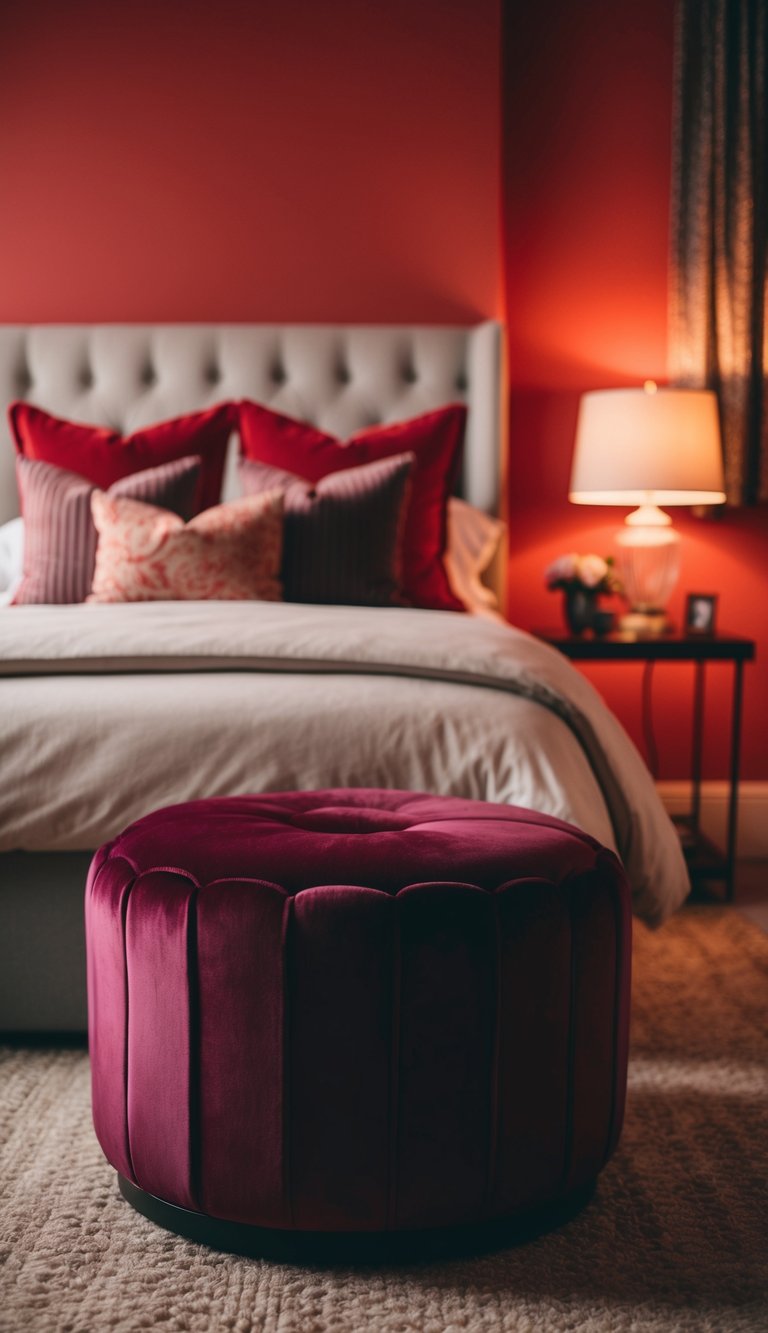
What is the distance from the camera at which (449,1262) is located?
1.27m

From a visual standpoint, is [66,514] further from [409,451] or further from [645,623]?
[645,623]

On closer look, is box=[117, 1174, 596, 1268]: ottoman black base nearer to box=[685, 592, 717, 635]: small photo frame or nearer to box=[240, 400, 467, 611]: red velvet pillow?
box=[240, 400, 467, 611]: red velvet pillow

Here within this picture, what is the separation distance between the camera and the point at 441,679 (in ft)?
5.93

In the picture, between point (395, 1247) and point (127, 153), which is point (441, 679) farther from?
point (127, 153)

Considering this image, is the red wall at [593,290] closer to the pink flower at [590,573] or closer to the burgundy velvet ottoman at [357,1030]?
the pink flower at [590,573]

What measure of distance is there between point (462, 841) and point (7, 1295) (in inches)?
27.6

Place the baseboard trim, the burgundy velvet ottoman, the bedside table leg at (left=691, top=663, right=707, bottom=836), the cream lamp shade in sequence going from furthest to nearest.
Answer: the baseboard trim < the bedside table leg at (left=691, top=663, right=707, bottom=836) < the cream lamp shade < the burgundy velvet ottoman

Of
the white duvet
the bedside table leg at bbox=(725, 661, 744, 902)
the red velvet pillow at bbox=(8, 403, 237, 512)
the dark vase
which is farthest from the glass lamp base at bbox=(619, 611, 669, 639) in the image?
the white duvet

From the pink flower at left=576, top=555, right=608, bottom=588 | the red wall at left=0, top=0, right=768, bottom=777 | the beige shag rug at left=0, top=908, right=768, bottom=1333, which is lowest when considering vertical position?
the beige shag rug at left=0, top=908, right=768, bottom=1333

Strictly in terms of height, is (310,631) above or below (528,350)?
below

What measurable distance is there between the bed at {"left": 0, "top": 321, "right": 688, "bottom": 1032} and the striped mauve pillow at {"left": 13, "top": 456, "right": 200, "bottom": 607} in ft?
1.74

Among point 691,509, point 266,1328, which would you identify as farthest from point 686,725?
point 266,1328

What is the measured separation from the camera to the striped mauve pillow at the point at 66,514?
8.59 feet

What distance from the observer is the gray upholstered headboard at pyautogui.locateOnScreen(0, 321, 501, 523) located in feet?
11.0
